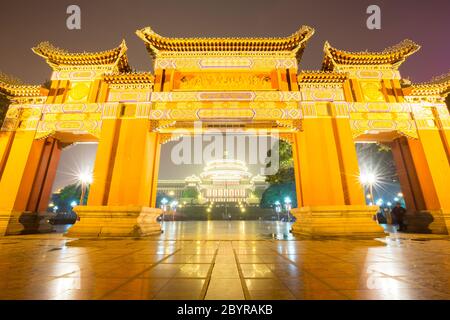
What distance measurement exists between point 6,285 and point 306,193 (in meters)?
9.02

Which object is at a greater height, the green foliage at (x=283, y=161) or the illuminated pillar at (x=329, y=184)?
the green foliage at (x=283, y=161)

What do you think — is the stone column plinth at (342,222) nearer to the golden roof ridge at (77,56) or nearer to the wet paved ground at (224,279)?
the wet paved ground at (224,279)

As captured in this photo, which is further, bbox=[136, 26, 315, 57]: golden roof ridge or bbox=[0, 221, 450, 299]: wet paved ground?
bbox=[136, 26, 315, 57]: golden roof ridge

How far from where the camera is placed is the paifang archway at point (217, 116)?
28.5 feet

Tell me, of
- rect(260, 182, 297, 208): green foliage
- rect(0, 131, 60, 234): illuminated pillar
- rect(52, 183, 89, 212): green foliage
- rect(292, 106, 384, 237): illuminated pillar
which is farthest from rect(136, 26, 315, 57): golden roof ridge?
rect(52, 183, 89, 212): green foliage

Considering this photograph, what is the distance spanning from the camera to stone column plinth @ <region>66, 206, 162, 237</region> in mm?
7930

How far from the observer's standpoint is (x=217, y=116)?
30.9ft

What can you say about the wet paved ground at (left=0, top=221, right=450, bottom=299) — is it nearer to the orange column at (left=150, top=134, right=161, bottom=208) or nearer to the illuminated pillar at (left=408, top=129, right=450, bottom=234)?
the orange column at (left=150, top=134, right=161, bottom=208)

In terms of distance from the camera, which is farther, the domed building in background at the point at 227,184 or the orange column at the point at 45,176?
the domed building in background at the point at 227,184

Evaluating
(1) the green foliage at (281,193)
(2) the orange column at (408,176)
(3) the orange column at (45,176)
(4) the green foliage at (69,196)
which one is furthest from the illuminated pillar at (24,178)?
(4) the green foliage at (69,196)

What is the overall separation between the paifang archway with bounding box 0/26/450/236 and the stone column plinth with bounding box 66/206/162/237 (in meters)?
0.04

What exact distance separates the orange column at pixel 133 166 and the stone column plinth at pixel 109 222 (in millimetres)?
384

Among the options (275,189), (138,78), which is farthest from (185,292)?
(275,189)
